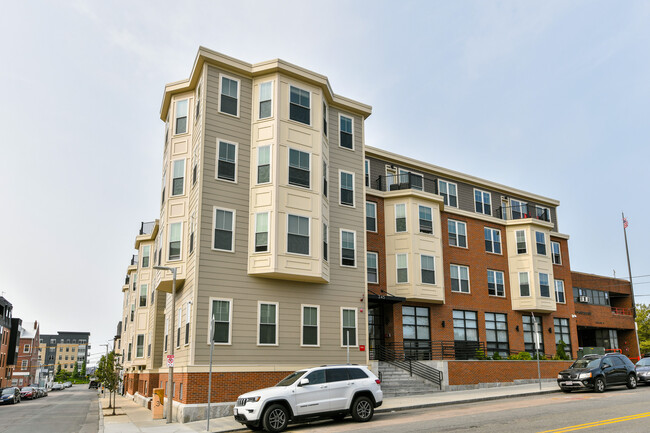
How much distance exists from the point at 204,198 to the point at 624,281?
1684 inches

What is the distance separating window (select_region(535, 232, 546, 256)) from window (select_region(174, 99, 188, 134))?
2526 centimetres

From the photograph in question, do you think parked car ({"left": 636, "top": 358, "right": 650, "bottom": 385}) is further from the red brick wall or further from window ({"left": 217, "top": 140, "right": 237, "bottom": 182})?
window ({"left": 217, "top": 140, "right": 237, "bottom": 182})

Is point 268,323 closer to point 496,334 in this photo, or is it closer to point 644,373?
point 644,373

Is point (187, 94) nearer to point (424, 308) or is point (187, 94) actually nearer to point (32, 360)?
point (424, 308)

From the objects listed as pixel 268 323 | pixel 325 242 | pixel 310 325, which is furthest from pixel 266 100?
pixel 310 325

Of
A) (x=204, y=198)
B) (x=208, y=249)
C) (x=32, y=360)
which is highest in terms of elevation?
(x=204, y=198)

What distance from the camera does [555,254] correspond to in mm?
40094

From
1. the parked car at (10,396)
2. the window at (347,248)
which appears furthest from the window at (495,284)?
the parked car at (10,396)

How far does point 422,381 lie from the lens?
26.6 m

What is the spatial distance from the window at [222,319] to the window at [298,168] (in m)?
5.91

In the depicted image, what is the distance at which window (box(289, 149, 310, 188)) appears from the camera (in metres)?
23.2

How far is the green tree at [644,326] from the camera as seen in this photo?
4759 cm

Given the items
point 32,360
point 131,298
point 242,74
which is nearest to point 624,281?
point 242,74

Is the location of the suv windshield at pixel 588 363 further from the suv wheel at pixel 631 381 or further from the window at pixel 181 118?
the window at pixel 181 118
